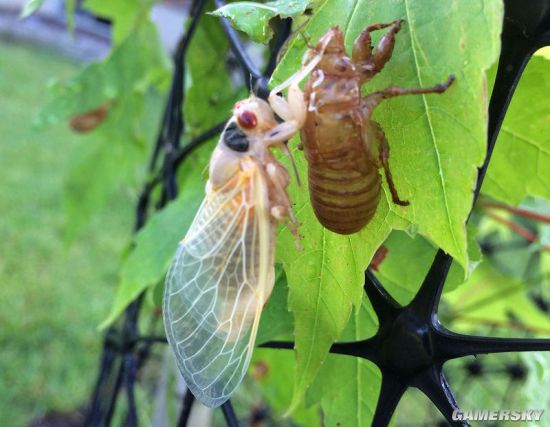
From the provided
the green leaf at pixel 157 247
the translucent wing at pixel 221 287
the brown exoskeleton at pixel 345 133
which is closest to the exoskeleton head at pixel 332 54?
the brown exoskeleton at pixel 345 133

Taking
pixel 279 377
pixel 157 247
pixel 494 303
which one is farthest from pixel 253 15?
pixel 494 303

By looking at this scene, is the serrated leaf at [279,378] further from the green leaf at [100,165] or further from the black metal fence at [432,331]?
the green leaf at [100,165]

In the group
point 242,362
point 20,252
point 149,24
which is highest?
point 242,362

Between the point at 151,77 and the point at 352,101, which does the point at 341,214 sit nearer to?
the point at 352,101

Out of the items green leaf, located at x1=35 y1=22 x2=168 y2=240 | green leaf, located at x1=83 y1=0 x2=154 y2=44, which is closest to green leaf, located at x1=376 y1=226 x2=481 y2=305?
green leaf, located at x1=35 y1=22 x2=168 y2=240

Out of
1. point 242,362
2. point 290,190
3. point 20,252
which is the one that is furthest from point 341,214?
point 20,252

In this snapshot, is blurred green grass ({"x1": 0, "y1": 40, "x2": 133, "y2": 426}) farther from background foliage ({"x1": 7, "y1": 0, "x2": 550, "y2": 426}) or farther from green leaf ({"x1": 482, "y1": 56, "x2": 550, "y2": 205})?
green leaf ({"x1": 482, "y1": 56, "x2": 550, "y2": 205})
